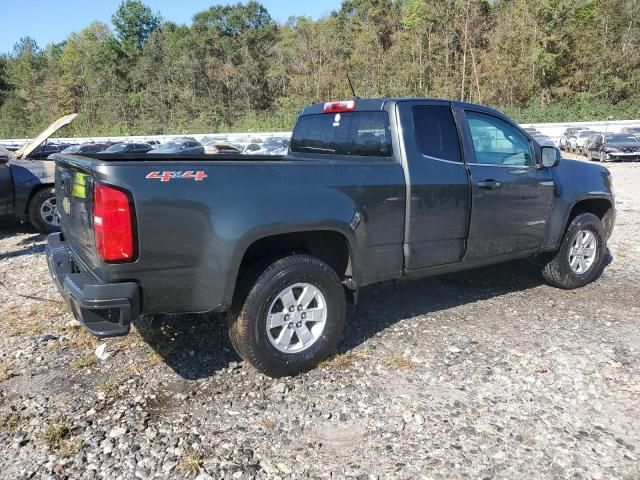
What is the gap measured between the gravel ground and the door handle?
1186 mm

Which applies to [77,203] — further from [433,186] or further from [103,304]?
[433,186]

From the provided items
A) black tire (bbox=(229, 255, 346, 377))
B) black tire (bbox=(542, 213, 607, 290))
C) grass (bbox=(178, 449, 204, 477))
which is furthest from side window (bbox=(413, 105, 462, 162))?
grass (bbox=(178, 449, 204, 477))

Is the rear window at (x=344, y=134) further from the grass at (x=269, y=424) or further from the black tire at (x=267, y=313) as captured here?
the grass at (x=269, y=424)

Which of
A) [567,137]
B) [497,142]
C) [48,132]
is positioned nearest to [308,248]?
[497,142]

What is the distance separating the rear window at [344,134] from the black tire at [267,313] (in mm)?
1113

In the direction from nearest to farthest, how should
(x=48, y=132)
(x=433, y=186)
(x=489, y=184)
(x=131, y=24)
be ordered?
(x=433, y=186) → (x=489, y=184) → (x=48, y=132) → (x=131, y=24)

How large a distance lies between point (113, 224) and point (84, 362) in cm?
150

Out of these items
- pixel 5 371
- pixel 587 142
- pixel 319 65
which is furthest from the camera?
pixel 319 65

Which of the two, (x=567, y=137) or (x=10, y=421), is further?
(x=567, y=137)

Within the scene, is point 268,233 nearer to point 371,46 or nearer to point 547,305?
point 547,305

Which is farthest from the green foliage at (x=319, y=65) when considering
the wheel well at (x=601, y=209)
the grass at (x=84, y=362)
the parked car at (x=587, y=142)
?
the grass at (x=84, y=362)

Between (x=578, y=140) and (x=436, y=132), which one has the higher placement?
(x=436, y=132)

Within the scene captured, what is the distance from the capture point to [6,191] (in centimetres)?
793

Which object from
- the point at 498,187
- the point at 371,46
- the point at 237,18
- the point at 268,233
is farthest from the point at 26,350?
the point at 237,18
